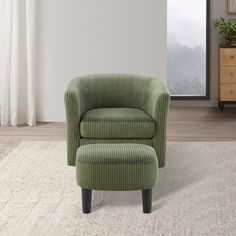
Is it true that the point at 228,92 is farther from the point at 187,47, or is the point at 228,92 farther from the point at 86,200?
the point at 86,200

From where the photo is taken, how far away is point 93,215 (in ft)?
14.0

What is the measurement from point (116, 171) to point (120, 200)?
42 centimetres

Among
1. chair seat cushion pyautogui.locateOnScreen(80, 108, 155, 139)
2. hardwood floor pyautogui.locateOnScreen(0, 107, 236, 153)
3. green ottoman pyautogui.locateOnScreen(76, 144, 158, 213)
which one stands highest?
chair seat cushion pyautogui.locateOnScreen(80, 108, 155, 139)

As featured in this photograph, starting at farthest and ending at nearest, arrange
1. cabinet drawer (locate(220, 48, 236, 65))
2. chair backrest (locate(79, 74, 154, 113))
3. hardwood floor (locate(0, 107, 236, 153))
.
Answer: cabinet drawer (locate(220, 48, 236, 65)) → hardwood floor (locate(0, 107, 236, 153)) → chair backrest (locate(79, 74, 154, 113))

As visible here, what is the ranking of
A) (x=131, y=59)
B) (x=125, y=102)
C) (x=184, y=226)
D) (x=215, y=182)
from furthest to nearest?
1. (x=131, y=59)
2. (x=125, y=102)
3. (x=215, y=182)
4. (x=184, y=226)

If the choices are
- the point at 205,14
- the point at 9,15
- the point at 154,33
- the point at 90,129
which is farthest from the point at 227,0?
the point at 90,129

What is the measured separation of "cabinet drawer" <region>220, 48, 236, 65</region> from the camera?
8.26m

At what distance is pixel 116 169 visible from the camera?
4258 mm

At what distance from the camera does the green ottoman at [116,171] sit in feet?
14.0

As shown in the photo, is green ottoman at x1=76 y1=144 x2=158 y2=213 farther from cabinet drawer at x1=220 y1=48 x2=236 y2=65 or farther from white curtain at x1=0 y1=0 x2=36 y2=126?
cabinet drawer at x1=220 y1=48 x2=236 y2=65

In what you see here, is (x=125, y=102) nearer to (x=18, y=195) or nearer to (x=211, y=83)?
(x=18, y=195)

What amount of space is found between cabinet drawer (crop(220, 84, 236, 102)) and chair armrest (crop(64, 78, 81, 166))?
347cm

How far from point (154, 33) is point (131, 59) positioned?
396mm

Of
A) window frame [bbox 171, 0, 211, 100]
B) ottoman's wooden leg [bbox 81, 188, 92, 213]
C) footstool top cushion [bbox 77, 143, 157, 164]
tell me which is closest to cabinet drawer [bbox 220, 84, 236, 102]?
window frame [bbox 171, 0, 211, 100]
